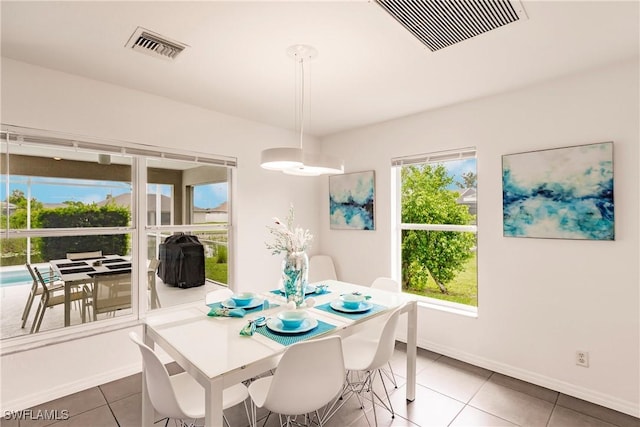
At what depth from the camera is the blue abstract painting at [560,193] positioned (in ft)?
7.44

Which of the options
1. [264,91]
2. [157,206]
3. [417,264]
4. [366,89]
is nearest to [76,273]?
[157,206]

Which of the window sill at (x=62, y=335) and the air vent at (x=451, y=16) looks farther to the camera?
the window sill at (x=62, y=335)

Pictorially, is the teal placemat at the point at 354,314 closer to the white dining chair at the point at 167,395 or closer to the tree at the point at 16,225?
the white dining chair at the point at 167,395

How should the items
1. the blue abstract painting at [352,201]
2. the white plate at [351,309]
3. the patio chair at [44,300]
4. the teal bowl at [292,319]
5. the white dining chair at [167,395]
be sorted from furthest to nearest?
the blue abstract painting at [352,201] < the patio chair at [44,300] < the white plate at [351,309] < the teal bowl at [292,319] < the white dining chair at [167,395]

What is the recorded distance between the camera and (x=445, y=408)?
2273 mm

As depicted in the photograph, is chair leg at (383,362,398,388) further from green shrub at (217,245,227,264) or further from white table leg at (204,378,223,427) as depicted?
green shrub at (217,245,227,264)

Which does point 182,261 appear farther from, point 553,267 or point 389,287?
point 553,267

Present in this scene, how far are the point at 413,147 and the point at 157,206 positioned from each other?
2.62m

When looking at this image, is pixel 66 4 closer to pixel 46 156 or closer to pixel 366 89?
pixel 46 156

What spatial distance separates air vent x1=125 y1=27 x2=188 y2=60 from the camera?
1.89 metres

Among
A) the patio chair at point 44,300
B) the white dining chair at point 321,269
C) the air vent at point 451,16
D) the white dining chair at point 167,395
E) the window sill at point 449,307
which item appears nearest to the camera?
the white dining chair at point 167,395

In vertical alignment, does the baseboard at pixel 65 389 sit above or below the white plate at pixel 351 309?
below

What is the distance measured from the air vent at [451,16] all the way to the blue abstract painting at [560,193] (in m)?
1.22

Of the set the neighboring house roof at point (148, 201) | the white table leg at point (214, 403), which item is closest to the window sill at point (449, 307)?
the white table leg at point (214, 403)
